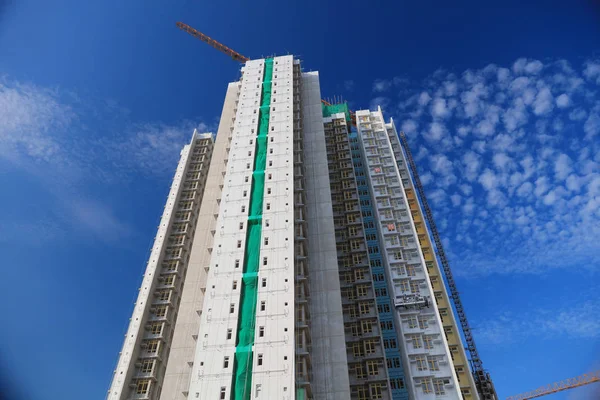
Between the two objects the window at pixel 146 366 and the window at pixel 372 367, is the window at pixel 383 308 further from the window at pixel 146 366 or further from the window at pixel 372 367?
the window at pixel 146 366

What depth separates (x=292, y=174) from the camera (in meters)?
52.2

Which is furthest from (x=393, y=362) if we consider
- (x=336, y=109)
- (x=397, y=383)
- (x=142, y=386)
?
(x=336, y=109)

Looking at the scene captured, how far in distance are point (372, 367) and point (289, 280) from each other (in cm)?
1475

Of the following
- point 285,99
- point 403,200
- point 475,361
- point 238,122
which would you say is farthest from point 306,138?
point 475,361

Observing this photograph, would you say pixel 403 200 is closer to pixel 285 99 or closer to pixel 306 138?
pixel 306 138

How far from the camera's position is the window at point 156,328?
172 ft

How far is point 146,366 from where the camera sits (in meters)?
49.0

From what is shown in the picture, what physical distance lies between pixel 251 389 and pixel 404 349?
71.6 feet

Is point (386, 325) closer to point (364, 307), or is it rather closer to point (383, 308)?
point (383, 308)

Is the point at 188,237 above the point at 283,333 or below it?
above

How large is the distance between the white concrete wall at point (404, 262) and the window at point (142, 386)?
30.9 meters

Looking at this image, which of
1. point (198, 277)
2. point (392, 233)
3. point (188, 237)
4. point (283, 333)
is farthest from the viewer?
point (188, 237)

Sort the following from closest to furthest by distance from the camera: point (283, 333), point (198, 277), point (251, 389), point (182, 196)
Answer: point (251, 389) → point (283, 333) → point (198, 277) → point (182, 196)

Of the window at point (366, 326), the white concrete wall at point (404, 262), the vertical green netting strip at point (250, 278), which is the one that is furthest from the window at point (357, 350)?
the vertical green netting strip at point (250, 278)
